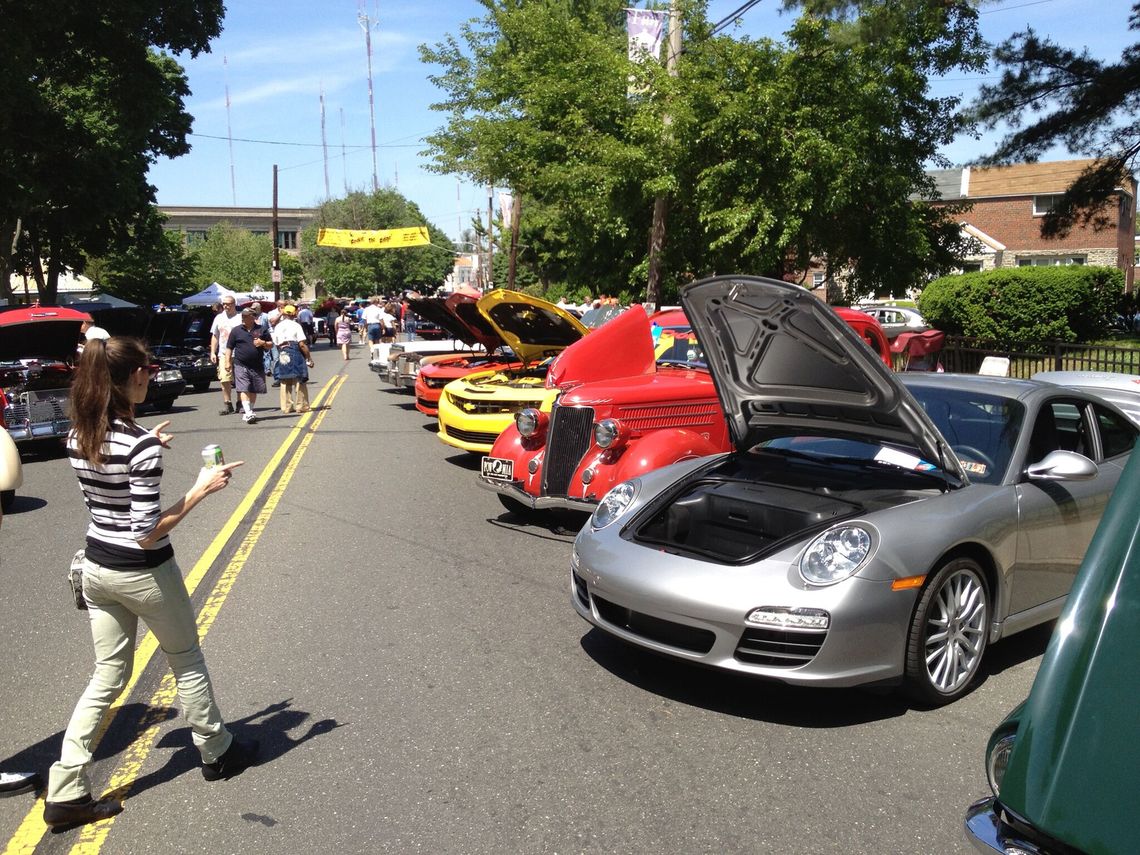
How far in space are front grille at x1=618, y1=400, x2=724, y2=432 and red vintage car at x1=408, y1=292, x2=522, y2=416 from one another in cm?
465

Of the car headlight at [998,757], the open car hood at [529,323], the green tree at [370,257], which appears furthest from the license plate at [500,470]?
the green tree at [370,257]

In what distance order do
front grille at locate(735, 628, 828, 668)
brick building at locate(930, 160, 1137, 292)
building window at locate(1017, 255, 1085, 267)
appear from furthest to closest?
1. brick building at locate(930, 160, 1137, 292)
2. building window at locate(1017, 255, 1085, 267)
3. front grille at locate(735, 628, 828, 668)

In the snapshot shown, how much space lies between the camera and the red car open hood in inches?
366

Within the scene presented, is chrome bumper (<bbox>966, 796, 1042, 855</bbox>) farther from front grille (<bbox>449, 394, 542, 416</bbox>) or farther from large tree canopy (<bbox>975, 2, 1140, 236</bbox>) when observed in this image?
large tree canopy (<bbox>975, 2, 1140, 236</bbox>)

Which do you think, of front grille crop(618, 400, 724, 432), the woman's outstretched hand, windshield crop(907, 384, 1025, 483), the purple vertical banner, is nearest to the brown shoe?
the woman's outstretched hand

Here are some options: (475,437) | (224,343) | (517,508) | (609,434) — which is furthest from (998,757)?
(224,343)

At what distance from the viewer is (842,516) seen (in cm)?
472

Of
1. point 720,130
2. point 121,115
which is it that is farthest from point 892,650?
point 121,115

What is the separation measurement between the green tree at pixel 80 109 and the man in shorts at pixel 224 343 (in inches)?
246

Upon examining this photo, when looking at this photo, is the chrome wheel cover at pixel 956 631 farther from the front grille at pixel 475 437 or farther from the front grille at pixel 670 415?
the front grille at pixel 475 437

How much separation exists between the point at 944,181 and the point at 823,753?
5618 centimetres

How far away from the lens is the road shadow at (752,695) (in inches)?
182

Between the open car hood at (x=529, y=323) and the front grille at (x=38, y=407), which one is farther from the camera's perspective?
the front grille at (x=38, y=407)

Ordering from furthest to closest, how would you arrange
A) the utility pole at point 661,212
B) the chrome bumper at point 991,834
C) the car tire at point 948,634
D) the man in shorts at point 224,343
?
the utility pole at point 661,212 → the man in shorts at point 224,343 → the car tire at point 948,634 → the chrome bumper at point 991,834
